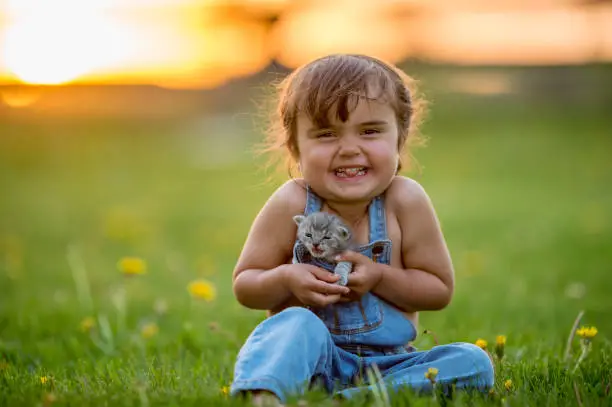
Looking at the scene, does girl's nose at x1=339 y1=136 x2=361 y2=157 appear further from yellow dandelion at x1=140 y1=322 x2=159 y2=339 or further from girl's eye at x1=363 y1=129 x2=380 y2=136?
yellow dandelion at x1=140 y1=322 x2=159 y2=339

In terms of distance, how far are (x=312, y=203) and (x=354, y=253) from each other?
1.05 ft

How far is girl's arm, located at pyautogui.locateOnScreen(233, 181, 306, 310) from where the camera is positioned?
10.5 feet

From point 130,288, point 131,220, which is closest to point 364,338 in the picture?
point 130,288

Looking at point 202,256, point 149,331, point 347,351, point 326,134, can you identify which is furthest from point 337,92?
point 202,256

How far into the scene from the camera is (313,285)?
2.93 meters

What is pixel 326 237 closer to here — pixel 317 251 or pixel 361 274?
pixel 317 251

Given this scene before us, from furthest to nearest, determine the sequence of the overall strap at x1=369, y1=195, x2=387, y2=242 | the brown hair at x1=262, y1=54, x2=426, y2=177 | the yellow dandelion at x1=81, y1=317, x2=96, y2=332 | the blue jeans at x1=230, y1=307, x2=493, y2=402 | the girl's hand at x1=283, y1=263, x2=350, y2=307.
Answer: the yellow dandelion at x1=81, y1=317, x2=96, y2=332, the overall strap at x1=369, y1=195, x2=387, y2=242, the brown hair at x1=262, y1=54, x2=426, y2=177, the girl's hand at x1=283, y1=263, x2=350, y2=307, the blue jeans at x1=230, y1=307, x2=493, y2=402

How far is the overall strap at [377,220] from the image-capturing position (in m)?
3.19

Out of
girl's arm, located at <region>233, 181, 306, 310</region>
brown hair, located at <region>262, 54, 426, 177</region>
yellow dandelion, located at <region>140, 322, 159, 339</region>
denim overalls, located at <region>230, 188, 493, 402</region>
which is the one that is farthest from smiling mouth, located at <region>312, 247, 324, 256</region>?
yellow dandelion, located at <region>140, 322, 159, 339</region>

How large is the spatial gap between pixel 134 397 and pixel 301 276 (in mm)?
726

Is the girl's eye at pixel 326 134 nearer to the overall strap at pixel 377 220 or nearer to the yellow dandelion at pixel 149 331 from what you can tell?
the overall strap at pixel 377 220

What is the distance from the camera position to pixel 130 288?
661 cm

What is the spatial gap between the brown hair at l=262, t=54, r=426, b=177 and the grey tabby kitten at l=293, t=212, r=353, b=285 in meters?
0.39

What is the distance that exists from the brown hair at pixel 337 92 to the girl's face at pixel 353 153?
0.14 feet
